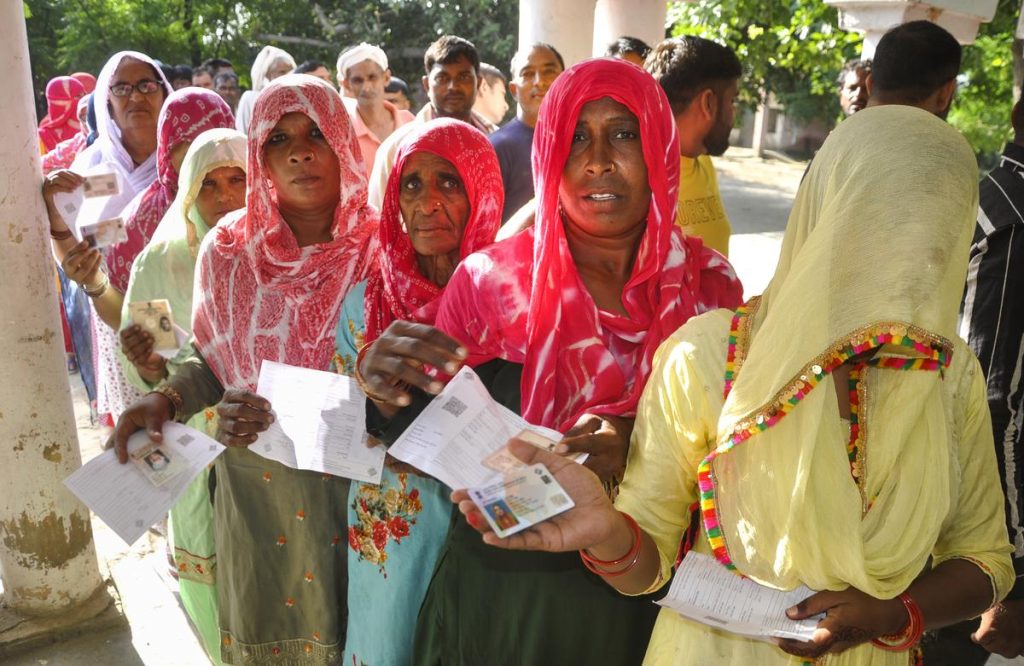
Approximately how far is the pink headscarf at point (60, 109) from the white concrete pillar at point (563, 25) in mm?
4702

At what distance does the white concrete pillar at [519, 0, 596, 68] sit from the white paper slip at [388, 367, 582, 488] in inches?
191

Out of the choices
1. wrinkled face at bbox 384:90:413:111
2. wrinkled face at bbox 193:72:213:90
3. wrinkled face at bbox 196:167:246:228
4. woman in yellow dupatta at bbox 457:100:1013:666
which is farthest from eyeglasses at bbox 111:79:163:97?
wrinkled face at bbox 193:72:213:90

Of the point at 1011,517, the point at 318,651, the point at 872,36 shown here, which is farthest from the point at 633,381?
the point at 872,36

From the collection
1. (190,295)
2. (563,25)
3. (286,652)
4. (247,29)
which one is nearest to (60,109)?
(563,25)

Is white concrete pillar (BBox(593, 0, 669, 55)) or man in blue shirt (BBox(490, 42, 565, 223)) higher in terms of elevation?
white concrete pillar (BBox(593, 0, 669, 55))

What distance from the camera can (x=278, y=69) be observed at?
320 inches

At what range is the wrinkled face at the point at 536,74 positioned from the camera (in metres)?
5.46

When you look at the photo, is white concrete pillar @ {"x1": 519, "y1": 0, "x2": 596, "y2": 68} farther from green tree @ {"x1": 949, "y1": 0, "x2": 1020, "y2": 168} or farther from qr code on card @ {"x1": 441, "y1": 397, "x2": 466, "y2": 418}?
green tree @ {"x1": 949, "y1": 0, "x2": 1020, "y2": 168}

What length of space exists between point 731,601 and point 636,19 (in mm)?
6073

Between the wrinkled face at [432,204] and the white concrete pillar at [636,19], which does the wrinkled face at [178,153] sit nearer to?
the wrinkled face at [432,204]

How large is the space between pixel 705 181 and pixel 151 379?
7.95ft

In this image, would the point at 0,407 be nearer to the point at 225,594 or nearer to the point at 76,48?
the point at 225,594

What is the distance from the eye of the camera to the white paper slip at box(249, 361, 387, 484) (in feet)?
7.29

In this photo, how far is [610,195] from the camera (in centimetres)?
202
